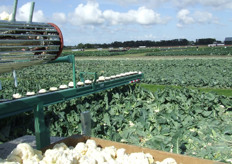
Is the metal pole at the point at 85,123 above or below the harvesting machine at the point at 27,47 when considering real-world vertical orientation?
below

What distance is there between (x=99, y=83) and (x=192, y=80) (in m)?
7.15

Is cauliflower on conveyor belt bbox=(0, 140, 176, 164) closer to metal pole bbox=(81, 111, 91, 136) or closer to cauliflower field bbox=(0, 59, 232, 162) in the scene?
metal pole bbox=(81, 111, 91, 136)

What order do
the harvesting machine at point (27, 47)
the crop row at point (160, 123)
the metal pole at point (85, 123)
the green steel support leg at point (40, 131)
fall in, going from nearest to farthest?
the harvesting machine at point (27, 47), the green steel support leg at point (40, 131), the metal pole at point (85, 123), the crop row at point (160, 123)

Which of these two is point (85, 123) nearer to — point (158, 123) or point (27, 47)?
point (27, 47)

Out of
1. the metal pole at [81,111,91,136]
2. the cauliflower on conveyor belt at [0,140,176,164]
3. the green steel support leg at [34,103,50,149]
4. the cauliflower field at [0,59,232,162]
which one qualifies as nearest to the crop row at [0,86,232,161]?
the cauliflower field at [0,59,232,162]

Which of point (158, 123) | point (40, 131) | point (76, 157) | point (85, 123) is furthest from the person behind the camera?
point (158, 123)

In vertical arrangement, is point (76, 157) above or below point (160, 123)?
above

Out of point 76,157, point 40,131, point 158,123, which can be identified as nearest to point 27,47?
point 76,157

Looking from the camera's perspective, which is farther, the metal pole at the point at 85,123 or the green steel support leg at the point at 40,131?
the metal pole at the point at 85,123

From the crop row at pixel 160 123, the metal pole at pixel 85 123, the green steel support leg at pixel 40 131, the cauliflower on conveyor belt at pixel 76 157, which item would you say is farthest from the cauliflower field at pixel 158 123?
the cauliflower on conveyor belt at pixel 76 157

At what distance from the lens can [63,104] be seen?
5742mm

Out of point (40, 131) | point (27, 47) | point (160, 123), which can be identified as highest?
point (27, 47)

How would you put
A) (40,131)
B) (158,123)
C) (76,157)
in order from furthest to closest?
(158,123), (40,131), (76,157)

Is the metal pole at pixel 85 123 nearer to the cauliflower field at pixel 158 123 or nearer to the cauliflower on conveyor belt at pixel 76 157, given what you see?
the cauliflower field at pixel 158 123
